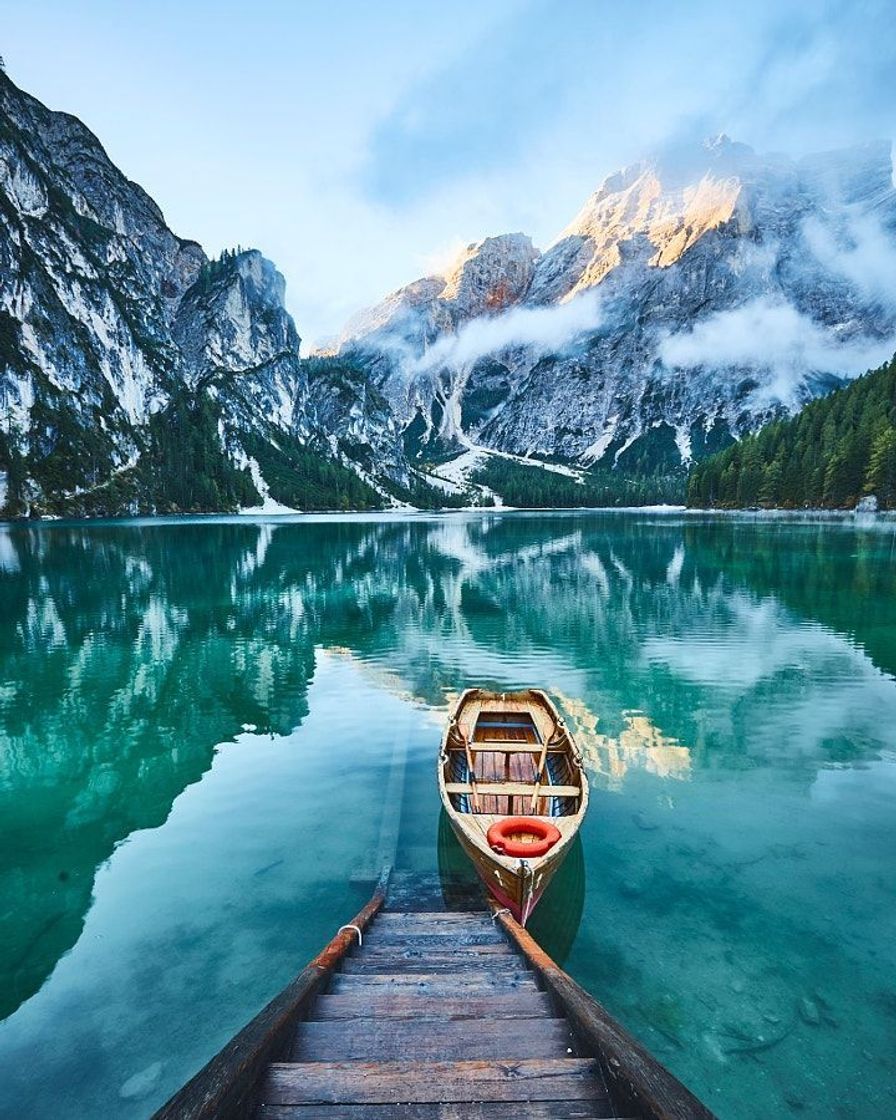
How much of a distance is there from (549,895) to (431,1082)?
24.1ft

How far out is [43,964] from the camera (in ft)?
31.7

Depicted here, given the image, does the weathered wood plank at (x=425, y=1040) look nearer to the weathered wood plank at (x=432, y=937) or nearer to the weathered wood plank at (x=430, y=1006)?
the weathered wood plank at (x=430, y=1006)

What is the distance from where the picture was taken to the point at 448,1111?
14.5ft

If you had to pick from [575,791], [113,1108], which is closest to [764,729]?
[575,791]

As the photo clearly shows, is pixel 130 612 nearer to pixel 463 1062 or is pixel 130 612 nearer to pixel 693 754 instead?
pixel 693 754

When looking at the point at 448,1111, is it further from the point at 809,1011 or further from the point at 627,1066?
the point at 809,1011

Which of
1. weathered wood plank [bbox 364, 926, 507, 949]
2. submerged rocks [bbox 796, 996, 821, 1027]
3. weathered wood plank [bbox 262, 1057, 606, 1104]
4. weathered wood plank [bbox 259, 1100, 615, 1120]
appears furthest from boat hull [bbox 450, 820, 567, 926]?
weathered wood plank [bbox 259, 1100, 615, 1120]

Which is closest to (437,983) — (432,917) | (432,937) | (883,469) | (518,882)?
(432,937)

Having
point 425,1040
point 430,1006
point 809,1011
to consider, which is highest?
point 425,1040

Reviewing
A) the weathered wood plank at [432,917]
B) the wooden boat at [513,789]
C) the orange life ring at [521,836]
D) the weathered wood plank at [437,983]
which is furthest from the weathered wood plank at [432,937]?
the weathered wood plank at [437,983]

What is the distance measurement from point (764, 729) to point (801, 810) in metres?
6.11

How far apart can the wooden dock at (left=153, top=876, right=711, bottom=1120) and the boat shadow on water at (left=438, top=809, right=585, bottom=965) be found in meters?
2.65

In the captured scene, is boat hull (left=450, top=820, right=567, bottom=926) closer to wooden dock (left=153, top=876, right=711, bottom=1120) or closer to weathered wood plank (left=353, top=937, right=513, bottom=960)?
weathered wood plank (left=353, top=937, right=513, bottom=960)

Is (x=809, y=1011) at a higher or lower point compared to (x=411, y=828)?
higher
